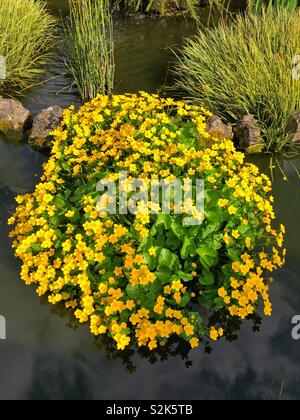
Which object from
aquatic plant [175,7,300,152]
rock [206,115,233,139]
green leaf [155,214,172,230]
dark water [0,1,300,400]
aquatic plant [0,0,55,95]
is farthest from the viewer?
aquatic plant [0,0,55,95]

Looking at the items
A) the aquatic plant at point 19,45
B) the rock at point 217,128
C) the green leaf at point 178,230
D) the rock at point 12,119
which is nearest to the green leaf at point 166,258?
the green leaf at point 178,230

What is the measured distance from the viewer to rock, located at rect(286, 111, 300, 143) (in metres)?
5.54

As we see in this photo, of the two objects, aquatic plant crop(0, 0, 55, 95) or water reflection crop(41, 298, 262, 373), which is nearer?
water reflection crop(41, 298, 262, 373)

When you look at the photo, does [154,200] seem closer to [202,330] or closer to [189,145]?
[189,145]

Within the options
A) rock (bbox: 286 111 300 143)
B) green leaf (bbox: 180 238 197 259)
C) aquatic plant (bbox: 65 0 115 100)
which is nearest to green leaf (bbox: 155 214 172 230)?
green leaf (bbox: 180 238 197 259)

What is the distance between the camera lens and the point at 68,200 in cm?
416

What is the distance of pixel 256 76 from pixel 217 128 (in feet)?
3.15

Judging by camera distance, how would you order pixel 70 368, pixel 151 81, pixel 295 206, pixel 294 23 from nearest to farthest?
pixel 70 368
pixel 295 206
pixel 294 23
pixel 151 81

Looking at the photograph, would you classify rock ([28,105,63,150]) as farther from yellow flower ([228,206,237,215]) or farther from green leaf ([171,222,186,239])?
yellow flower ([228,206,237,215])

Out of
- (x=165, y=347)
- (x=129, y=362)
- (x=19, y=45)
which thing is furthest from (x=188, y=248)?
(x=19, y=45)

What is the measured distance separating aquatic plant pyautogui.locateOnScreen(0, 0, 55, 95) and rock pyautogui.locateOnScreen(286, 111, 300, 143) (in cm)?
403

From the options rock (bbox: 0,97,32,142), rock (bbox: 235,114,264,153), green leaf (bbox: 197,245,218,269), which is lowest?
green leaf (bbox: 197,245,218,269)
